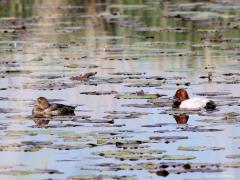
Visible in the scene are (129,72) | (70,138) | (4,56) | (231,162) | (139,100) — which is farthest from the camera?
(4,56)

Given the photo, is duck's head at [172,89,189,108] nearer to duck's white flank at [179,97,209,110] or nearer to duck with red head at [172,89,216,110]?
duck with red head at [172,89,216,110]

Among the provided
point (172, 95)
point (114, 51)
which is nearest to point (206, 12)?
point (114, 51)

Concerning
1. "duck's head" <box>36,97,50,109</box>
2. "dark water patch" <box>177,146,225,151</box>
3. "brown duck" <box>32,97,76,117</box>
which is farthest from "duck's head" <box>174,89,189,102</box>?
"dark water patch" <box>177,146,225,151</box>

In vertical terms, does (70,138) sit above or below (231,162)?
above

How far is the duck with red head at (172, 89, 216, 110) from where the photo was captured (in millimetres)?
16312

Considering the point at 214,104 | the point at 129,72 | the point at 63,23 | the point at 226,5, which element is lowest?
the point at 214,104

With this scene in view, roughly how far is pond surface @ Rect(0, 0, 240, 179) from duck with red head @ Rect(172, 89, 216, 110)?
0.17 m

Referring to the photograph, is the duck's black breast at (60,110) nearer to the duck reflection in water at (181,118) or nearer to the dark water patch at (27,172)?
the duck reflection in water at (181,118)

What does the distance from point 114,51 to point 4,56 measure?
2.35 m

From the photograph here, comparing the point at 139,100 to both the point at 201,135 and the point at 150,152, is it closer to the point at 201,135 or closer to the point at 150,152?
the point at 201,135

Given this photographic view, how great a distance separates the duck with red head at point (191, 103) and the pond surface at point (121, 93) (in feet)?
0.56

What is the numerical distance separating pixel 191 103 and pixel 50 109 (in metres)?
1.98

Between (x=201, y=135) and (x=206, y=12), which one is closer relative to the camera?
(x=201, y=135)

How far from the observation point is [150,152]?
12.9 meters
